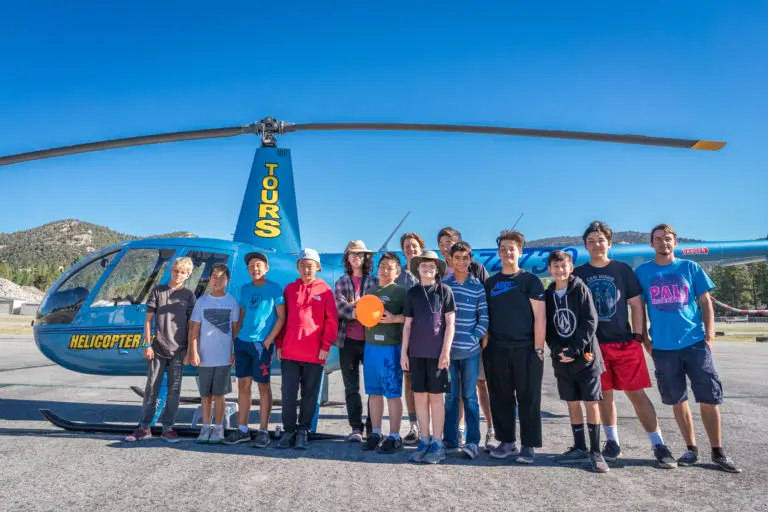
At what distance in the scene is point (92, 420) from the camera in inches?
224

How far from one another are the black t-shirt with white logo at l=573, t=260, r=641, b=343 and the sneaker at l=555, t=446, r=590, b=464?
955mm

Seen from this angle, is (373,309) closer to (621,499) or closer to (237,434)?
(237,434)

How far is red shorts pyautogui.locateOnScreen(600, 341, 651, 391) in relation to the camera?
422 centimetres

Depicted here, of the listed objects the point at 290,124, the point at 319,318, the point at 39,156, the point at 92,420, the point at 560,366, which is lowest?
the point at 92,420

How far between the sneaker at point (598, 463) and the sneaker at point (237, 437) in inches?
121

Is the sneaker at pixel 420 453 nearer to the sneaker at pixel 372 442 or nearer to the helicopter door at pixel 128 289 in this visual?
the sneaker at pixel 372 442

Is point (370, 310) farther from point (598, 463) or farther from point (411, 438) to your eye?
point (598, 463)

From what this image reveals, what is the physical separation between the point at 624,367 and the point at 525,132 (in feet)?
9.64

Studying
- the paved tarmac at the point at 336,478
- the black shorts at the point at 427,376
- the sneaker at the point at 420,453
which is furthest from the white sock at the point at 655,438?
the sneaker at the point at 420,453

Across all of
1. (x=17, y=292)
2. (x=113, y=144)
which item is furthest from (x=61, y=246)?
(x=113, y=144)

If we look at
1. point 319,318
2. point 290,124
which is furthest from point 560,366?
point 290,124

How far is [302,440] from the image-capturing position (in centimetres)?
448

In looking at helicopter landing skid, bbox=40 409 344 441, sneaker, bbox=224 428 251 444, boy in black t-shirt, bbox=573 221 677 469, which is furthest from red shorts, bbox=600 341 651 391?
sneaker, bbox=224 428 251 444

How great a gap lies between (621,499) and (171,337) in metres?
4.06
